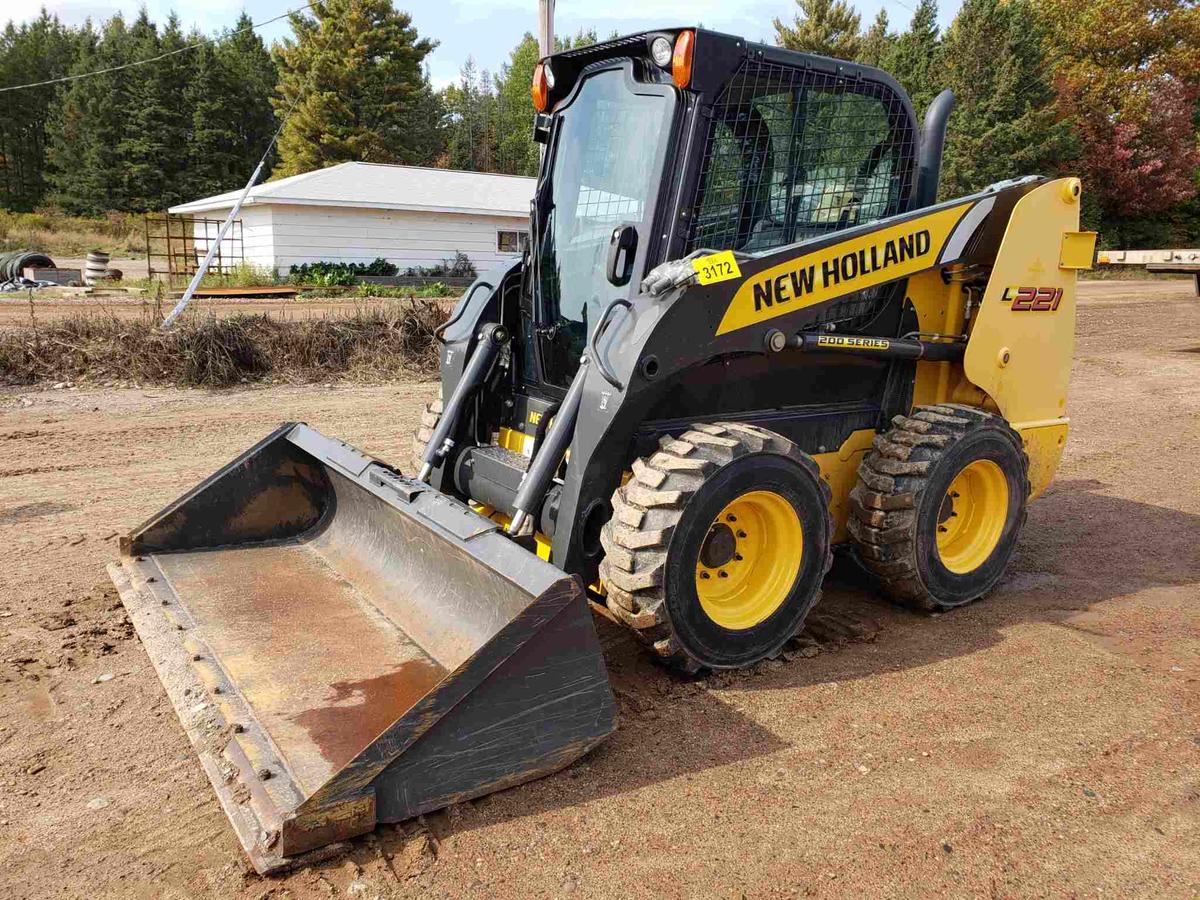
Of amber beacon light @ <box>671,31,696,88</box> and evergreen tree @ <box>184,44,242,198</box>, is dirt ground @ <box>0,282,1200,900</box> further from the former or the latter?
evergreen tree @ <box>184,44,242,198</box>

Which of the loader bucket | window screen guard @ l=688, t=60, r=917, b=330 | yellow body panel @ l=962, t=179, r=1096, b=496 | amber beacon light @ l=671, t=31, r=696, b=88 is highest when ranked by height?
amber beacon light @ l=671, t=31, r=696, b=88

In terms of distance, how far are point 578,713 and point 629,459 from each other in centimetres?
113

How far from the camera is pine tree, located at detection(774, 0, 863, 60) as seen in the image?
46.4 m

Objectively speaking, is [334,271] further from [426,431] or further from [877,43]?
[877,43]

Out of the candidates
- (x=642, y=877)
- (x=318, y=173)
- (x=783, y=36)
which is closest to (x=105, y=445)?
(x=642, y=877)

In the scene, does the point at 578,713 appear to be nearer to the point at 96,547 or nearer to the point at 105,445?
the point at 96,547

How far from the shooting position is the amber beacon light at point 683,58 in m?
3.89

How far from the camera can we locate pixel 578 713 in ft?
10.6

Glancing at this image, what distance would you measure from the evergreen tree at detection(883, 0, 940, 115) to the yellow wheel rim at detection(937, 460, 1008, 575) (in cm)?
3379

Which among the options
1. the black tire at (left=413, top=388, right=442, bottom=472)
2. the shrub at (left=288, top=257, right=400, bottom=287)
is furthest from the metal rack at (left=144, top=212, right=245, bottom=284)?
the black tire at (left=413, top=388, right=442, bottom=472)

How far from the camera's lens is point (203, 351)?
10.5m

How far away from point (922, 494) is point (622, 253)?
175 cm

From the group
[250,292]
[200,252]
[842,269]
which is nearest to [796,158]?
[842,269]

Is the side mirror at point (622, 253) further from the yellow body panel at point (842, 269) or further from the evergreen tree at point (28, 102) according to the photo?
the evergreen tree at point (28, 102)
